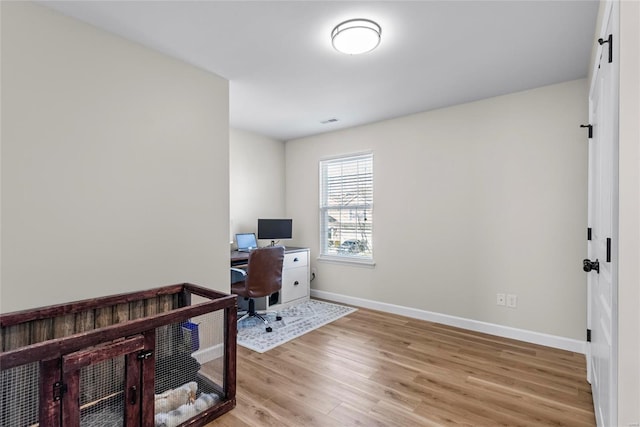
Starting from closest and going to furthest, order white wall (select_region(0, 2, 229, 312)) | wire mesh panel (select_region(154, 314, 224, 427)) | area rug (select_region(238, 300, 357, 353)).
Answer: wire mesh panel (select_region(154, 314, 224, 427))
white wall (select_region(0, 2, 229, 312))
area rug (select_region(238, 300, 357, 353))

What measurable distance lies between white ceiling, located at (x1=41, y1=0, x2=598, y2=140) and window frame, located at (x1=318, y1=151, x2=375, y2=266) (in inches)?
41.8

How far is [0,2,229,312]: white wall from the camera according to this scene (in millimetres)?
1756

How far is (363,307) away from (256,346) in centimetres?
168

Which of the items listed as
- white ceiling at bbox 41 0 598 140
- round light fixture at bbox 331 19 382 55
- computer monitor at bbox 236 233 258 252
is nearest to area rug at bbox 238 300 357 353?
computer monitor at bbox 236 233 258 252

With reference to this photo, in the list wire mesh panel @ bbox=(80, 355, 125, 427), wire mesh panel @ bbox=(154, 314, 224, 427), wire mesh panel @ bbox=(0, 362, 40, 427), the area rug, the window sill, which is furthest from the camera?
the window sill

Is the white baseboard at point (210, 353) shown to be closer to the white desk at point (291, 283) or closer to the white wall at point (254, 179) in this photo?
the white desk at point (291, 283)

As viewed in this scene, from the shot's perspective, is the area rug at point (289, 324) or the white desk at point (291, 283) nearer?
the area rug at point (289, 324)

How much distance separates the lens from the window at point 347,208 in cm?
421

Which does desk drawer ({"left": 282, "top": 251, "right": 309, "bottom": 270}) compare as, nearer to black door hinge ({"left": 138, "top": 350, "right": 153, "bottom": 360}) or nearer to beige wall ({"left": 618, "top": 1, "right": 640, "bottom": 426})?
black door hinge ({"left": 138, "top": 350, "right": 153, "bottom": 360})

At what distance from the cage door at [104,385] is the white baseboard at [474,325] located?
2982 millimetres

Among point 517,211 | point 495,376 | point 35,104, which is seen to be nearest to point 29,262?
point 35,104

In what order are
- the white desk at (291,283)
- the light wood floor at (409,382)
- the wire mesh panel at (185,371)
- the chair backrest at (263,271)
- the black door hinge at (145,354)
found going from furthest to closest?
the white desk at (291,283) < the chair backrest at (263,271) < the light wood floor at (409,382) < the wire mesh panel at (185,371) < the black door hinge at (145,354)

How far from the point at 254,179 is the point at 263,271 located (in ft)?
5.39

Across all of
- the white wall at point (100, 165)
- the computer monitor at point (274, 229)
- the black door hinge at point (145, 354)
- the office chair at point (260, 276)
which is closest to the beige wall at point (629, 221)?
the black door hinge at point (145, 354)
